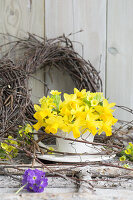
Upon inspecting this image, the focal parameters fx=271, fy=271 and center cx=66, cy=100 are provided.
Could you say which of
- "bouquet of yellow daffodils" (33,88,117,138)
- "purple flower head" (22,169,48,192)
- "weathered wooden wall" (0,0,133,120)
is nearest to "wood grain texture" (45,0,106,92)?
"weathered wooden wall" (0,0,133,120)

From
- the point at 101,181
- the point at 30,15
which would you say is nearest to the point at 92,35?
the point at 30,15

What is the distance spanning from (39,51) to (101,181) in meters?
0.73

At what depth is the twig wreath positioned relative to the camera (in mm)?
1187

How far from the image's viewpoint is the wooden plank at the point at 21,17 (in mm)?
1428

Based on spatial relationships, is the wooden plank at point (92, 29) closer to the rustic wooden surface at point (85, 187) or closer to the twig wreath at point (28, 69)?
the twig wreath at point (28, 69)

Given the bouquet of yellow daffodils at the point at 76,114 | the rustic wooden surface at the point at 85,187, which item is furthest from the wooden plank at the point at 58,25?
the rustic wooden surface at the point at 85,187

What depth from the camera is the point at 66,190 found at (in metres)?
0.81

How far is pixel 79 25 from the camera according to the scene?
56.9 inches

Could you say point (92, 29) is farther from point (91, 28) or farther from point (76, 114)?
point (76, 114)

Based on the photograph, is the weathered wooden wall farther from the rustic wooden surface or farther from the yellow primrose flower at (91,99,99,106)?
the rustic wooden surface

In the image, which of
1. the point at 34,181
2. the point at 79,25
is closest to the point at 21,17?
the point at 79,25

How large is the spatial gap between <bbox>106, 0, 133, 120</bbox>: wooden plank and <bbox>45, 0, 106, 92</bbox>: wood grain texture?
0.14 feet

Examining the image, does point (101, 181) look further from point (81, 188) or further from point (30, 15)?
point (30, 15)

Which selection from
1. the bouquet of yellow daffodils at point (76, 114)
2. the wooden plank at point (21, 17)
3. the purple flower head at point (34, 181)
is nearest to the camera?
the purple flower head at point (34, 181)
